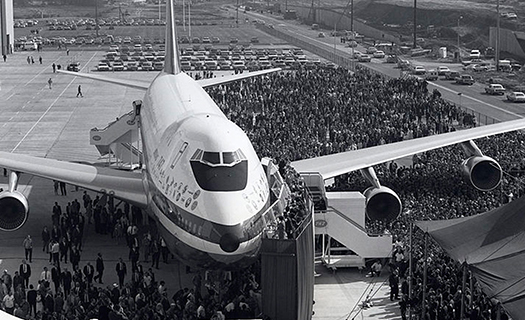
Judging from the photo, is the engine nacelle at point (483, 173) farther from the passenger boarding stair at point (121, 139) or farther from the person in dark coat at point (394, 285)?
the passenger boarding stair at point (121, 139)

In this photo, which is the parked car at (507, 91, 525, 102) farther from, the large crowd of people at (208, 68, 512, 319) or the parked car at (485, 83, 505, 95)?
the large crowd of people at (208, 68, 512, 319)

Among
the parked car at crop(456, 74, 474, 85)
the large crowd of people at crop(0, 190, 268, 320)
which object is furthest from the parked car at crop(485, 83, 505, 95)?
the large crowd of people at crop(0, 190, 268, 320)

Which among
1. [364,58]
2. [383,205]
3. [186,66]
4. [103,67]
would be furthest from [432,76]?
[383,205]

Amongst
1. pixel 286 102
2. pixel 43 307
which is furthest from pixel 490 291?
pixel 286 102

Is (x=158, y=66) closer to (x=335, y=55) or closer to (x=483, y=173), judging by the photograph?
(x=335, y=55)

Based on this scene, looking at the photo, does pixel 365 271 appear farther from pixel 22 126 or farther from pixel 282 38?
pixel 282 38

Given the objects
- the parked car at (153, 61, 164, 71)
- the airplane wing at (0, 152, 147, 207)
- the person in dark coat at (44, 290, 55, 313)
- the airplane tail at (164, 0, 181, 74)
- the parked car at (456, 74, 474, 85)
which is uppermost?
the airplane tail at (164, 0, 181, 74)
